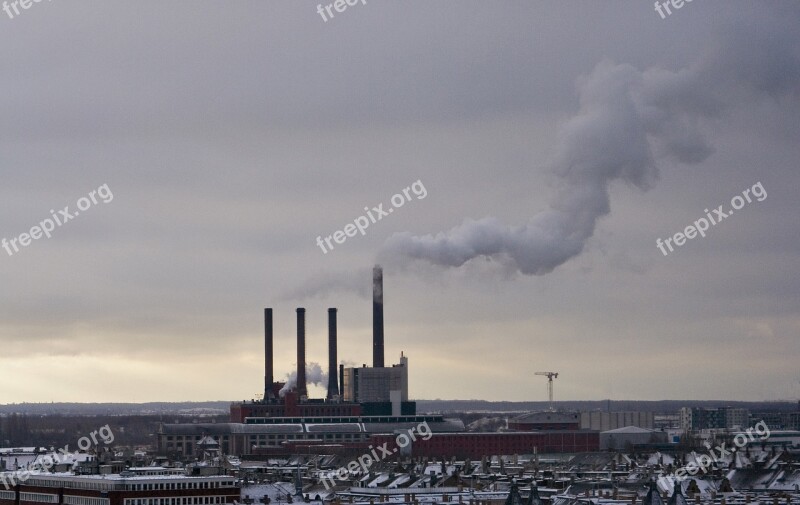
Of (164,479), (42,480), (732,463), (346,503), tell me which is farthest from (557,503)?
(732,463)

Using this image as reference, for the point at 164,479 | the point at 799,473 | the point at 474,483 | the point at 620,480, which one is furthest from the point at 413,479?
the point at 164,479

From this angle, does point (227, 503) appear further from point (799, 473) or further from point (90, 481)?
point (799, 473)

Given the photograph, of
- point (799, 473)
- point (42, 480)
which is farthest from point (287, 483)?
point (799, 473)

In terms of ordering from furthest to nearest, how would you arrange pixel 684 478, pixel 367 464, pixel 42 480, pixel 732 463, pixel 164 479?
1. pixel 367 464
2. pixel 732 463
3. pixel 684 478
4. pixel 42 480
5. pixel 164 479

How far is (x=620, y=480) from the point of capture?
14588 cm

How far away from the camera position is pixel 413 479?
146 meters

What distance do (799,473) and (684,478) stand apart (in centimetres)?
1111

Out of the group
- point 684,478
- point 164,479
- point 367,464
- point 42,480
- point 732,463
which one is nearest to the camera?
point 164,479

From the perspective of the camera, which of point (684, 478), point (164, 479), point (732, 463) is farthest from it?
point (732, 463)

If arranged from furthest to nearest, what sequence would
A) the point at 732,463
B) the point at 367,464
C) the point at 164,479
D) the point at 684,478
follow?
1. the point at 367,464
2. the point at 732,463
3. the point at 684,478
4. the point at 164,479

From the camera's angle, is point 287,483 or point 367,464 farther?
point 367,464

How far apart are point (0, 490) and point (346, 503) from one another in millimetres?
23139

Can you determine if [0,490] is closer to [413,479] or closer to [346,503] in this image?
[346,503]

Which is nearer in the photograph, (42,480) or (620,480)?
(42,480)
